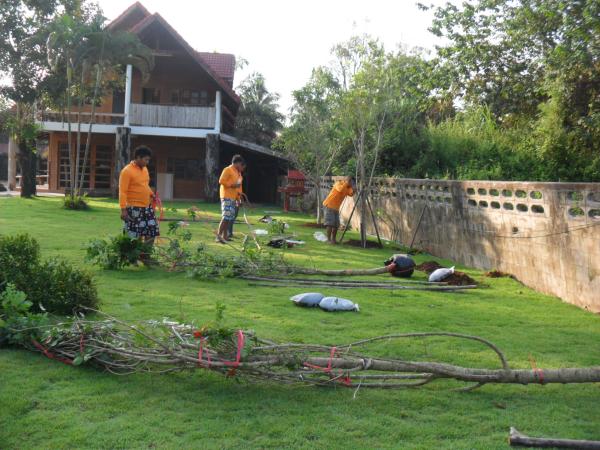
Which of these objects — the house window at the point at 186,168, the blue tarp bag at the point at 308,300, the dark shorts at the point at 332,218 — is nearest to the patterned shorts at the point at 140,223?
the blue tarp bag at the point at 308,300

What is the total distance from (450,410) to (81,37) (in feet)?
61.0

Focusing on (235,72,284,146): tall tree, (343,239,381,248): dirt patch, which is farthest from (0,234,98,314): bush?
(235,72,284,146): tall tree

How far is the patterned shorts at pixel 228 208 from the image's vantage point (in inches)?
488

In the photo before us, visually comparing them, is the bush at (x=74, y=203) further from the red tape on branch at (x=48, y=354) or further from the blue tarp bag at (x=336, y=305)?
the red tape on branch at (x=48, y=354)

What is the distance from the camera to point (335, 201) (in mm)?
14148

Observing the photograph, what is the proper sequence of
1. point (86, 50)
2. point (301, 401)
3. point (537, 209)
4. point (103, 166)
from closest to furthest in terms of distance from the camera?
point (301, 401)
point (537, 209)
point (86, 50)
point (103, 166)

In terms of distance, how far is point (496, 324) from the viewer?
6.88 meters

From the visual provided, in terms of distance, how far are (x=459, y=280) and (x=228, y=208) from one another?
15.8 feet

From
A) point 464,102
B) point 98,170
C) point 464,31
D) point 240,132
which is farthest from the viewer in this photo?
point 240,132

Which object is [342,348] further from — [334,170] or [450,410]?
[334,170]

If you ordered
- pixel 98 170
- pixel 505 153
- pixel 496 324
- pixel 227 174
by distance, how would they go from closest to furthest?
pixel 496 324, pixel 227 174, pixel 505 153, pixel 98 170

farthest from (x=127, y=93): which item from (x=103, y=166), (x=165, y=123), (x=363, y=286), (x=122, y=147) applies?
(x=363, y=286)

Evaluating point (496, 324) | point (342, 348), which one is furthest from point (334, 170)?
point (342, 348)

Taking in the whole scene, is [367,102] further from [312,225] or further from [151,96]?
[151,96]
